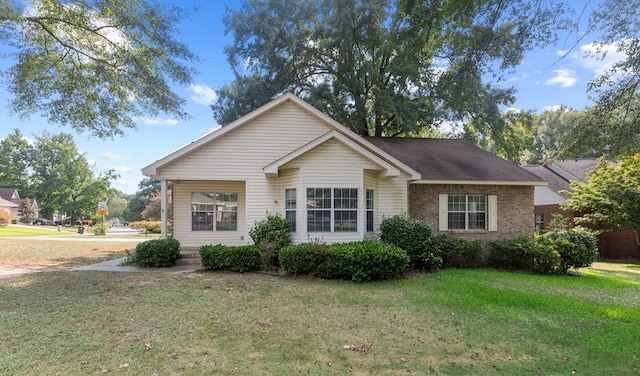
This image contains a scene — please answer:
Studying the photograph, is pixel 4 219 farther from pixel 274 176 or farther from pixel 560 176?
pixel 560 176

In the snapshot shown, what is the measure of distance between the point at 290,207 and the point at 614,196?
15788mm

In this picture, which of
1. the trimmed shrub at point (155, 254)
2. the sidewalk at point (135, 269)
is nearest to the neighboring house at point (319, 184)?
the trimmed shrub at point (155, 254)

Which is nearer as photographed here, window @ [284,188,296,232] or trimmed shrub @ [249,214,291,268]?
trimmed shrub @ [249,214,291,268]

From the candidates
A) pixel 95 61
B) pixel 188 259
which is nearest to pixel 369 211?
pixel 188 259

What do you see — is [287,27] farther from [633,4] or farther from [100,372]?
[100,372]

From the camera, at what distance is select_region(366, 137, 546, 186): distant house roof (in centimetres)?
1421

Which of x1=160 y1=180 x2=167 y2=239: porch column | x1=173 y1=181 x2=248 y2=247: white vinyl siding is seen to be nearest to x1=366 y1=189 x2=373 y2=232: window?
x1=173 y1=181 x2=248 y2=247: white vinyl siding

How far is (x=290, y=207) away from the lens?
40.5ft

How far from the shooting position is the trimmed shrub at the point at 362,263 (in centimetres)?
956

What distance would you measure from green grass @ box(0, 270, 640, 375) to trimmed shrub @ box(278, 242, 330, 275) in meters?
0.77

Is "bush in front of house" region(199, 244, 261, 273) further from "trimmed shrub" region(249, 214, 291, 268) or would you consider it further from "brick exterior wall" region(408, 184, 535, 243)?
"brick exterior wall" region(408, 184, 535, 243)

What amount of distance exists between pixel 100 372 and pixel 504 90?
2156 cm

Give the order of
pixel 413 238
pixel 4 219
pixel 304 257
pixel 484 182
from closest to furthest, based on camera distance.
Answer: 1. pixel 304 257
2. pixel 413 238
3. pixel 484 182
4. pixel 4 219

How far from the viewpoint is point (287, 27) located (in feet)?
68.4
